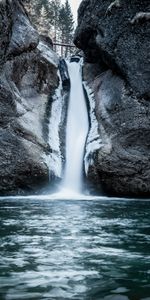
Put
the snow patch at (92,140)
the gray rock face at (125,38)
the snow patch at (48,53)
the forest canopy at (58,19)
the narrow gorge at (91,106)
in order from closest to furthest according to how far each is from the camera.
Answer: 1. the narrow gorge at (91,106)
2. the snow patch at (92,140)
3. the gray rock face at (125,38)
4. the snow patch at (48,53)
5. the forest canopy at (58,19)

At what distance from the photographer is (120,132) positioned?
21734 mm

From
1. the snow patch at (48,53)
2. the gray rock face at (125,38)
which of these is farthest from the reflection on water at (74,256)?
the snow patch at (48,53)

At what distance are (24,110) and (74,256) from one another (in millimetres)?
15919

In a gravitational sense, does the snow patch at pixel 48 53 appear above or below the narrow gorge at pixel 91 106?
above

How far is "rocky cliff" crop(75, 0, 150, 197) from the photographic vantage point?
20.8 m

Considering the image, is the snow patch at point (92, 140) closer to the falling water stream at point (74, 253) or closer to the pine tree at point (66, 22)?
the falling water stream at point (74, 253)

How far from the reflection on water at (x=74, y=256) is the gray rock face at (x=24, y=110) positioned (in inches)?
295

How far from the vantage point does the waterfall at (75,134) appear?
2166cm

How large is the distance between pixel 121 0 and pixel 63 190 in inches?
437

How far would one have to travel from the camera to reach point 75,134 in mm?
24438

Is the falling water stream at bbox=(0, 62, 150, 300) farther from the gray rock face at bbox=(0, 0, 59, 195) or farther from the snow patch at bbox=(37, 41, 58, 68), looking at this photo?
the snow patch at bbox=(37, 41, 58, 68)

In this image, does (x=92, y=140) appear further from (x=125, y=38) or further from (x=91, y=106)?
(x=125, y=38)

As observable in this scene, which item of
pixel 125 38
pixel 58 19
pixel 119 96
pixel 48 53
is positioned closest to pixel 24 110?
pixel 119 96

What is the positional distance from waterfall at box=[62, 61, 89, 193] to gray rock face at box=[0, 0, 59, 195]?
4.27ft
